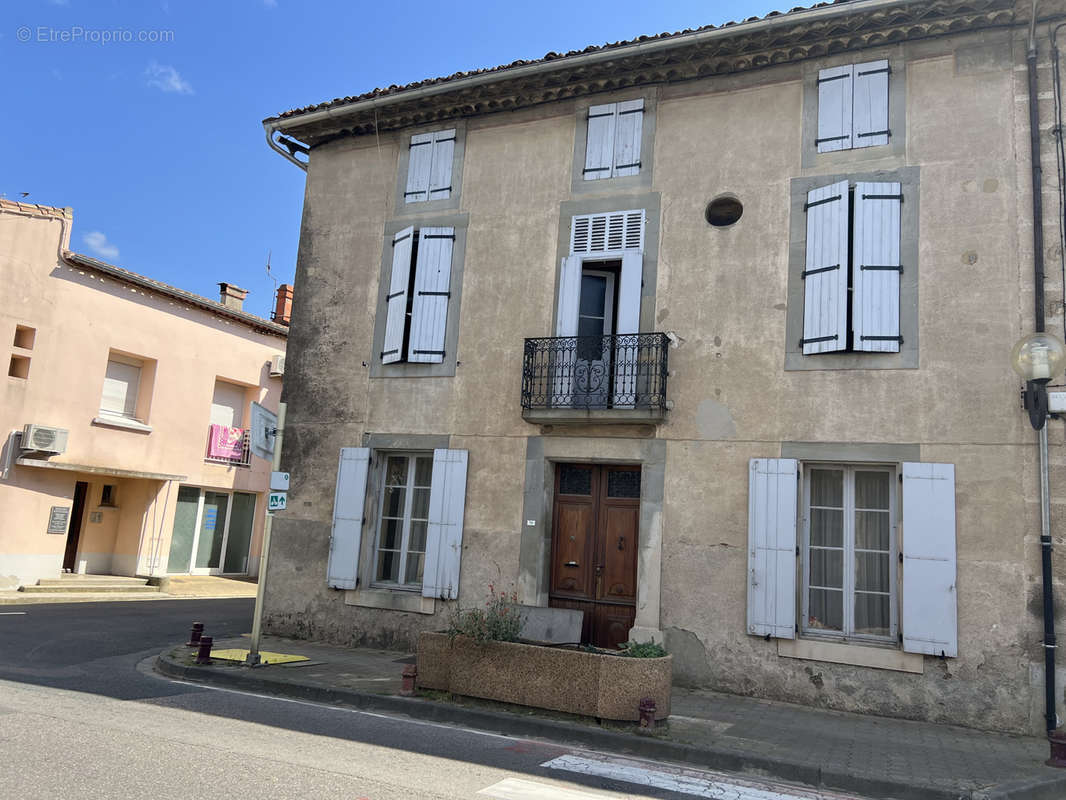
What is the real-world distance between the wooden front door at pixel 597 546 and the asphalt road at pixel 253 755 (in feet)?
10.3

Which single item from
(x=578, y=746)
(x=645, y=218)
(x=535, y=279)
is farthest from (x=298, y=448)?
(x=578, y=746)

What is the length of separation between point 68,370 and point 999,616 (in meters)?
17.1

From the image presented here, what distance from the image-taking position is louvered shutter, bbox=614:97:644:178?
10375 mm

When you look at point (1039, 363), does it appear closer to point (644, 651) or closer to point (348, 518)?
point (644, 651)

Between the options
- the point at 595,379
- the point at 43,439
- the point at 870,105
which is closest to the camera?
the point at 870,105

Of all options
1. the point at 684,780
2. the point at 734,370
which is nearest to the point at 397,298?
the point at 734,370

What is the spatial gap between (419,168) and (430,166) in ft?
0.63

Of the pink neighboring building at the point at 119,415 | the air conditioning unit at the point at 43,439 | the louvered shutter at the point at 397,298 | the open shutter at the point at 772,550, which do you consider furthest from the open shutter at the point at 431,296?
the pink neighboring building at the point at 119,415

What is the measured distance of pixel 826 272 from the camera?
9.08 metres

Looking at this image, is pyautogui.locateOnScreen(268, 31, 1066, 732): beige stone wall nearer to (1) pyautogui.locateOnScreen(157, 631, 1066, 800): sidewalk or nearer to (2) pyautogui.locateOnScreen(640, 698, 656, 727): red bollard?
(1) pyautogui.locateOnScreen(157, 631, 1066, 800): sidewalk

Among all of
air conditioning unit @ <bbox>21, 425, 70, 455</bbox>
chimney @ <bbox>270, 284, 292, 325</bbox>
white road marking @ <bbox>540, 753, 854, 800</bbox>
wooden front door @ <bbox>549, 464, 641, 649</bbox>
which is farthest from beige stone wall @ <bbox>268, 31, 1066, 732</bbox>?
chimney @ <bbox>270, 284, 292, 325</bbox>

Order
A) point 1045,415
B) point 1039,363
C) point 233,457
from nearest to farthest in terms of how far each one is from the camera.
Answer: point 1039,363 < point 1045,415 < point 233,457

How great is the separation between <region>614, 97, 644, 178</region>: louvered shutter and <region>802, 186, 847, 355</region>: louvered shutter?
2.31 metres

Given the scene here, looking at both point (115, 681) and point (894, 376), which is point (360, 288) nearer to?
point (115, 681)
